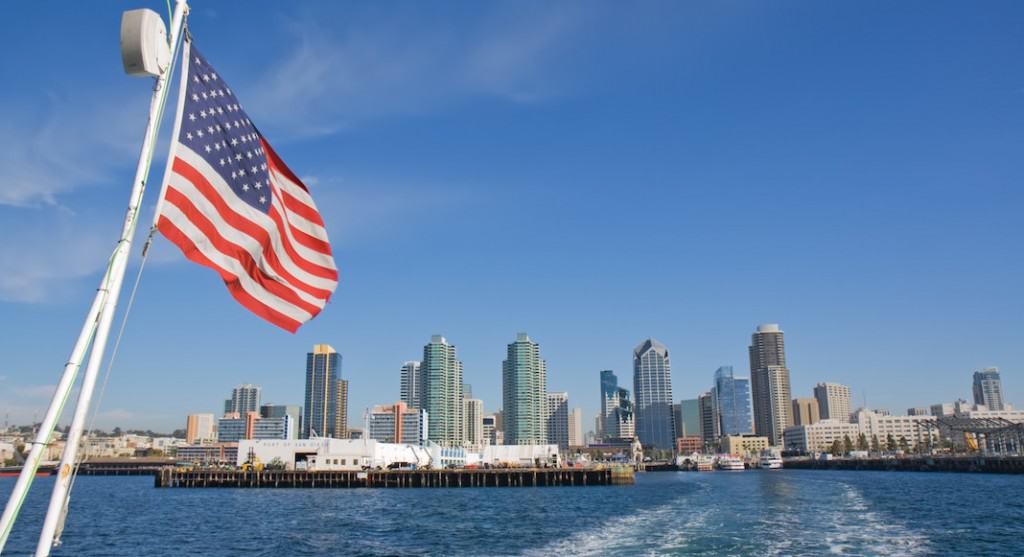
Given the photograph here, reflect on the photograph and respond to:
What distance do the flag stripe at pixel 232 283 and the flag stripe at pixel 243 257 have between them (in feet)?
0.79

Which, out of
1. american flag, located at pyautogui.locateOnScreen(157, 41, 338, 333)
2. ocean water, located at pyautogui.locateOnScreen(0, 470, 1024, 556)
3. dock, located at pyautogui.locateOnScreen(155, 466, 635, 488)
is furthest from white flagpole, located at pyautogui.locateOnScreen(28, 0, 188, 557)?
dock, located at pyautogui.locateOnScreen(155, 466, 635, 488)

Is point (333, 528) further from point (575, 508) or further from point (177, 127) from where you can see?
point (177, 127)

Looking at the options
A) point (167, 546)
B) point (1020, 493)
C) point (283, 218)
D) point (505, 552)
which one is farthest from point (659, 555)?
point (1020, 493)

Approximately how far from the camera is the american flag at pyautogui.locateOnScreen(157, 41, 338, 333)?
9.74 m

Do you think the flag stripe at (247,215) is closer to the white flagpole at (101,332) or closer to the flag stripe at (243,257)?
the flag stripe at (243,257)

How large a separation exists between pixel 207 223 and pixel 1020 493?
349 ft

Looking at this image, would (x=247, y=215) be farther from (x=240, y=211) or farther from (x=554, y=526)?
(x=554, y=526)

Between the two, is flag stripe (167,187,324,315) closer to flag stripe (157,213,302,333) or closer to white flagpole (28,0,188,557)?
flag stripe (157,213,302,333)

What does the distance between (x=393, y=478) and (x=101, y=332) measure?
423ft

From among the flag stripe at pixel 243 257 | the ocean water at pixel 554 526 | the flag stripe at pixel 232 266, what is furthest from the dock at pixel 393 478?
the flag stripe at pixel 232 266

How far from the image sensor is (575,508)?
76.8m

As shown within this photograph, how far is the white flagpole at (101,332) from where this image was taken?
315 inches

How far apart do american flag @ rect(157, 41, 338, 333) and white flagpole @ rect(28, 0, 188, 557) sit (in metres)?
0.68

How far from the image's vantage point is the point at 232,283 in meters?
10.8
